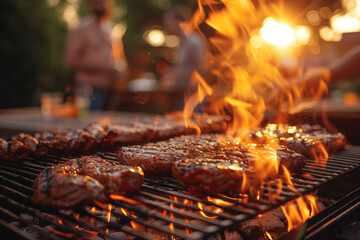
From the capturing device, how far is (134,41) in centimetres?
2317

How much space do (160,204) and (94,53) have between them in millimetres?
5790

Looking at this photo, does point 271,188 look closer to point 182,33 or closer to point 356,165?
point 356,165

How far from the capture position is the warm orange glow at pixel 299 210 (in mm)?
2639

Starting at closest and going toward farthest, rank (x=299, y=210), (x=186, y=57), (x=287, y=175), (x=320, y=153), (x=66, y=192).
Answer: (x=66, y=192) < (x=287, y=175) < (x=320, y=153) < (x=299, y=210) < (x=186, y=57)

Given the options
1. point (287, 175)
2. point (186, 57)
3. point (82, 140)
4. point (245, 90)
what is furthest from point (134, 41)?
point (287, 175)

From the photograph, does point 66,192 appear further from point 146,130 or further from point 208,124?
point 208,124

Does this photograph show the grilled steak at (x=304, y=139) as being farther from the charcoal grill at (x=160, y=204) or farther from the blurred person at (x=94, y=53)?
the blurred person at (x=94, y=53)

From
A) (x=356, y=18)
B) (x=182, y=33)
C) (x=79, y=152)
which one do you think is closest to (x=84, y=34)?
(x=182, y=33)

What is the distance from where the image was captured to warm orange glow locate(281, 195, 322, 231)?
264 cm

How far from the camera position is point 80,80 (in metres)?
6.77

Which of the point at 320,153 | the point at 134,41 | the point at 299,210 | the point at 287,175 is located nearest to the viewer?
the point at 287,175

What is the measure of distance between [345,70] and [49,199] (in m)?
3.76

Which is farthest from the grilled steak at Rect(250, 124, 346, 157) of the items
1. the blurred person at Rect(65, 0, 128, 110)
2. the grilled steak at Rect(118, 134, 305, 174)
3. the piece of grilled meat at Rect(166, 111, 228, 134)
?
the blurred person at Rect(65, 0, 128, 110)

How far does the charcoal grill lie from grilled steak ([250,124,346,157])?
96 mm
